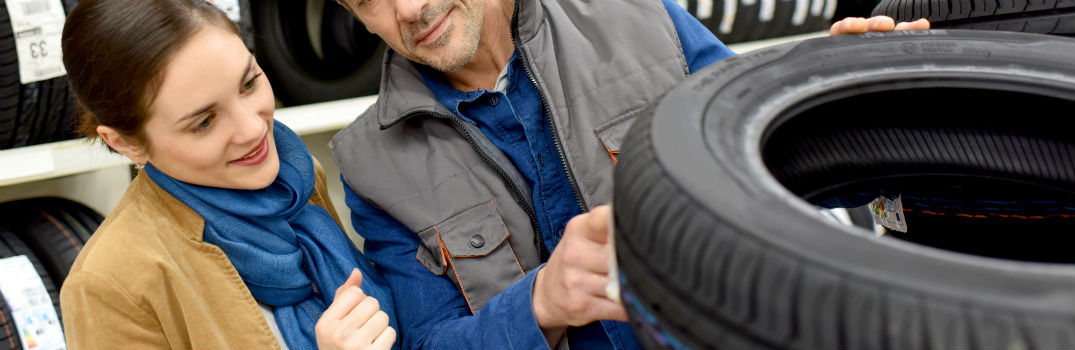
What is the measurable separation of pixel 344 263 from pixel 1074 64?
917mm

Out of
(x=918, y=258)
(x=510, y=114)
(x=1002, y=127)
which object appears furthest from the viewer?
(x=510, y=114)

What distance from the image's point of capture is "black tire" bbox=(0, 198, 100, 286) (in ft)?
4.76

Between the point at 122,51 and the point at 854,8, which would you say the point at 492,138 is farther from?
the point at 854,8

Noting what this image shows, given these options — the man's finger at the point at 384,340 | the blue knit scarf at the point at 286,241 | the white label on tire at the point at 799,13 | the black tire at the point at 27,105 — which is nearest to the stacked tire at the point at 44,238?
the black tire at the point at 27,105

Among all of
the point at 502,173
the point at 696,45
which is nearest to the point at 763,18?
the point at 696,45

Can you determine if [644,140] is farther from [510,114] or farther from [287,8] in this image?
[287,8]

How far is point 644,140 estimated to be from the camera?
1.80 ft

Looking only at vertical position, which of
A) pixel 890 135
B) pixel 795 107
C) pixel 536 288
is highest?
pixel 795 107

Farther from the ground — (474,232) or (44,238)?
(474,232)

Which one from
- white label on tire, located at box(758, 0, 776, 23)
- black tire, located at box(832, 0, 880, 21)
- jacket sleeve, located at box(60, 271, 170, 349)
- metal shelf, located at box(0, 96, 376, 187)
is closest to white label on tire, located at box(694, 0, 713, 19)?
white label on tire, located at box(758, 0, 776, 23)

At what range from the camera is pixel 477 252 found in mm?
1046

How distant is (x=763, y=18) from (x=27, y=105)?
167 cm

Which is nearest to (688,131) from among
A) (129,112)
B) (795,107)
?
(795,107)

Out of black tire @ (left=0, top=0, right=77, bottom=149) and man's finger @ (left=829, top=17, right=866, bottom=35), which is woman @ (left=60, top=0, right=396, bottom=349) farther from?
man's finger @ (left=829, top=17, right=866, bottom=35)
